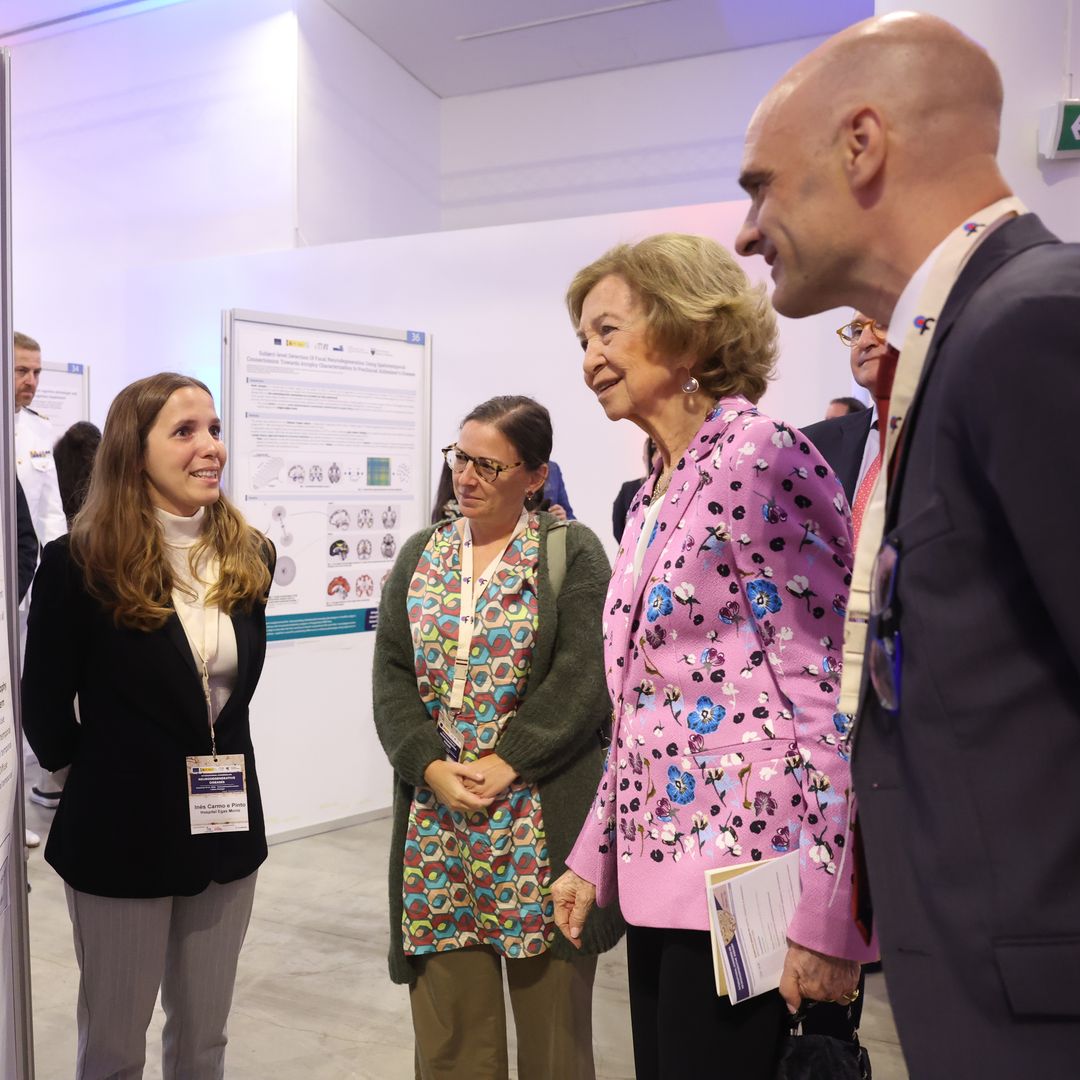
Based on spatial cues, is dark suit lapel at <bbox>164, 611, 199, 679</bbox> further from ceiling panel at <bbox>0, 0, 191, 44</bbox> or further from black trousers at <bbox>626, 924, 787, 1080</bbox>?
ceiling panel at <bbox>0, 0, 191, 44</bbox>

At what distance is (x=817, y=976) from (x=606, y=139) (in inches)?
319

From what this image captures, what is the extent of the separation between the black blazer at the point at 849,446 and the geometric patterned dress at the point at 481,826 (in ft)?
3.68

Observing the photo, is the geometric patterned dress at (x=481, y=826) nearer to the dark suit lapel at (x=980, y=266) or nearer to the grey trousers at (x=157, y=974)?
the grey trousers at (x=157, y=974)

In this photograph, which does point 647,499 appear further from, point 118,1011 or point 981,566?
point 118,1011

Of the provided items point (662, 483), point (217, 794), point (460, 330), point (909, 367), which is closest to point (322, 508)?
point (460, 330)

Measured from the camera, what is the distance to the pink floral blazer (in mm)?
1295

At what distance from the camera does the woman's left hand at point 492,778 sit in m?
1.99

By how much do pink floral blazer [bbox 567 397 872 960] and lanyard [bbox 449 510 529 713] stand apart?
681 mm

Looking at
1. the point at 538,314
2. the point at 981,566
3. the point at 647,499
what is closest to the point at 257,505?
the point at 538,314

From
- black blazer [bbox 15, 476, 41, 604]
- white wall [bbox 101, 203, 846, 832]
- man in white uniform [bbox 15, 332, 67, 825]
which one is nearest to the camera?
black blazer [bbox 15, 476, 41, 604]

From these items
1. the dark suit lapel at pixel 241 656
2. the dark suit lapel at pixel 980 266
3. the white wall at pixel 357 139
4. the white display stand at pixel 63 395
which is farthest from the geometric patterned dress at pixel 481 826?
the white wall at pixel 357 139

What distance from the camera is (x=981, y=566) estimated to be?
30.1 inches

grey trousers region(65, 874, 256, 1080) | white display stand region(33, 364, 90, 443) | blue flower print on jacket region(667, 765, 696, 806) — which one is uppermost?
white display stand region(33, 364, 90, 443)

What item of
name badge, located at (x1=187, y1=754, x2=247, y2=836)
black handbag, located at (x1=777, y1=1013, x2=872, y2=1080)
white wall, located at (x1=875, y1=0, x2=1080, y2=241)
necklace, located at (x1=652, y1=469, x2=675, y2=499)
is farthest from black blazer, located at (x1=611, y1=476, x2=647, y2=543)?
black handbag, located at (x1=777, y1=1013, x2=872, y2=1080)
